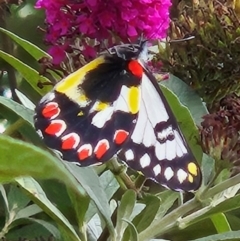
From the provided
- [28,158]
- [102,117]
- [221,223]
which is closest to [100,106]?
[102,117]

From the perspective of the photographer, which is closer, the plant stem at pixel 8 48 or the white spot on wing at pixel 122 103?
the white spot on wing at pixel 122 103

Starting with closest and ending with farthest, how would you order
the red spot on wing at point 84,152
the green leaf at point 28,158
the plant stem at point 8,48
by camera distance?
1. the green leaf at point 28,158
2. the red spot on wing at point 84,152
3. the plant stem at point 8,48

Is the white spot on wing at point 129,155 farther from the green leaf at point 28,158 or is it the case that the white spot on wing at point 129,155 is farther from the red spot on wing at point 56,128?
the green leaf at point 28,158

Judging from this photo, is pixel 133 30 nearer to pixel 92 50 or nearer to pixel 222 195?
pixel 92 50

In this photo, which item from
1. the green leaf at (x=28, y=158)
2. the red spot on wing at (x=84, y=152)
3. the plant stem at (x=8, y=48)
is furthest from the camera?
the plant stem at (x=8, y=48)

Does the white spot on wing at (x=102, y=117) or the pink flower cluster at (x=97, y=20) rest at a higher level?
the pink flower cluster at (x=97, y=20)

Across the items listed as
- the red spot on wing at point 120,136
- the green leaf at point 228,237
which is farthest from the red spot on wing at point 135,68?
the green leaf at point 228,237

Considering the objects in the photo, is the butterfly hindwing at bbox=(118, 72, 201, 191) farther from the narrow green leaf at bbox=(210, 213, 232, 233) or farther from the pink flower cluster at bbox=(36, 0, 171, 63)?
the narrow green leaf at bbox=(210, 213, 232, 233)

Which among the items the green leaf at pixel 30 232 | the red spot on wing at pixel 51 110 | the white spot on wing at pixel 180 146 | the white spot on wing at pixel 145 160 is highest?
the red spot on wing at pixel 51 110
